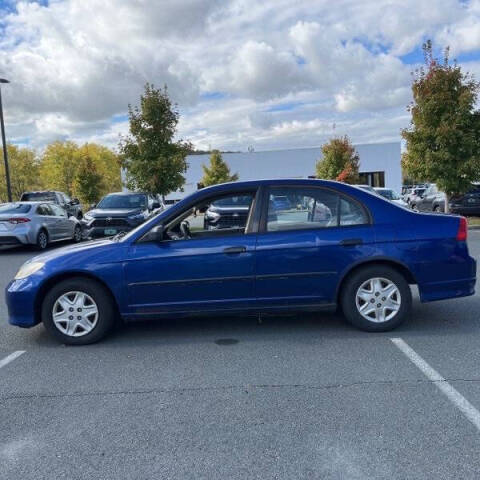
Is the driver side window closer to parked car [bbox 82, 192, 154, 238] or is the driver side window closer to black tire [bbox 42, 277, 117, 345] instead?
black tire [bbox 42, 277, 117, 345]

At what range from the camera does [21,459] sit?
2.98 meters

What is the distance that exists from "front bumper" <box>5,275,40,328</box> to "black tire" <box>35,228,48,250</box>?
9061 millimetres

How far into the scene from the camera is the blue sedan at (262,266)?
5082mm

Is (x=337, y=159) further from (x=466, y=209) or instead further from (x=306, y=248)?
(x=306, y=248)

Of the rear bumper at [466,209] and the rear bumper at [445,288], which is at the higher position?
the rear bumper at [466,209]

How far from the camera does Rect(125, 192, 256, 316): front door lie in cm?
506

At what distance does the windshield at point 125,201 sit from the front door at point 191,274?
10755 millimetres

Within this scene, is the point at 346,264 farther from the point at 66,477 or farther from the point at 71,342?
the point at 66,477

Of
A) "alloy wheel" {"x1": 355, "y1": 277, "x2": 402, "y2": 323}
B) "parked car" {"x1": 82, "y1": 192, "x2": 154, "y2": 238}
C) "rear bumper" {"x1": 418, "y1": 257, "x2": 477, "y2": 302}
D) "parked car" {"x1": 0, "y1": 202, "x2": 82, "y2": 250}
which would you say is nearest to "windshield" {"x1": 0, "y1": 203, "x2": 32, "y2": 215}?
"parked car" {"x1": 0, "y1": 202, "x2": 82, "y2": 250}

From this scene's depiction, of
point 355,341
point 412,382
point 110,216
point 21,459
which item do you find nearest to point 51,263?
point 21,459

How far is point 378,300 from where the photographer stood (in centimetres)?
525

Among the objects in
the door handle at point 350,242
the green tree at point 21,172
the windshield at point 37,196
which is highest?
the green tree at point 21,172

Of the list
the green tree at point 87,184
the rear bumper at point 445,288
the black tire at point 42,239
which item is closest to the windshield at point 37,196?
the black tire at point 42,239

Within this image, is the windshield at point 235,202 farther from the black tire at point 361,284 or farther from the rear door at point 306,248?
the black tire at point 361,284
